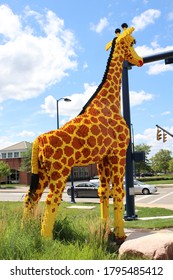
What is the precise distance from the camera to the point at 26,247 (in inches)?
230

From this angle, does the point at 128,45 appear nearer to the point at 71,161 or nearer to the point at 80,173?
the point at 71,161

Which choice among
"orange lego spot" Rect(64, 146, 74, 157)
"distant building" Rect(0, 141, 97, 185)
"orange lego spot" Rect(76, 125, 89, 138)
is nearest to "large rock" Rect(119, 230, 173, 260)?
"orange lego spot" Rect(64, 146, 74, 157)

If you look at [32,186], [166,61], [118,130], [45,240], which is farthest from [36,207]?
[166,61]

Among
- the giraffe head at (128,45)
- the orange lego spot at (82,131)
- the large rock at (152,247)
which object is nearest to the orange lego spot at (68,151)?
the orange lego spot at (82,131)

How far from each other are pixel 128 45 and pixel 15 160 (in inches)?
2151

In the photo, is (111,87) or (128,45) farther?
(128,45)

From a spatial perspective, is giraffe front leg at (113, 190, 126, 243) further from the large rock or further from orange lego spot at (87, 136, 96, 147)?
the large rock

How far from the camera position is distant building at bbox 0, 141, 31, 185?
2355 inches

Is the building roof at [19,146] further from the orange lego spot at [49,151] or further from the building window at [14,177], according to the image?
the orange lego spot at [49,151]

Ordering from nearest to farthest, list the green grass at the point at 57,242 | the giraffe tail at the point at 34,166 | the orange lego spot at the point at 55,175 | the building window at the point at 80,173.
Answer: the green grass at the point at 57,242, the orange lego spot at the point at 55,175, the giraffe tail at the point at 34,166, the building window at the point at 80,173

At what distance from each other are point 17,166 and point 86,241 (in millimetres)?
56017

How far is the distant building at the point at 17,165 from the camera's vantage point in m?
60.0

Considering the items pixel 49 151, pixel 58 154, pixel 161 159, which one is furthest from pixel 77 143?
pixel 161 159

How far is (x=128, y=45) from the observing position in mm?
8961
